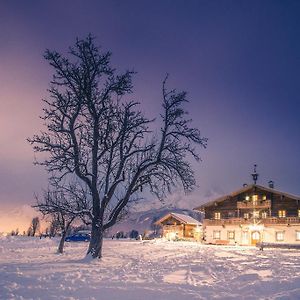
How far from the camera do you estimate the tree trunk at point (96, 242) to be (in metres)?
18.3

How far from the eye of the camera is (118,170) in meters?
19.5

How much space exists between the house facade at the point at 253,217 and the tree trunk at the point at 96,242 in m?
38.8

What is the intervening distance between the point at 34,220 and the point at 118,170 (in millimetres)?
114153

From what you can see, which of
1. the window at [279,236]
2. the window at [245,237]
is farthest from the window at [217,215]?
the window at [279,236]

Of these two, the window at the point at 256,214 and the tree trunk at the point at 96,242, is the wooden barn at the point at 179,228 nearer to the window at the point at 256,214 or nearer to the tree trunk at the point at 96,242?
the window at the point at 256,214

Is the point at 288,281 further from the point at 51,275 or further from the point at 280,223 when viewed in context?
the point at 280,223

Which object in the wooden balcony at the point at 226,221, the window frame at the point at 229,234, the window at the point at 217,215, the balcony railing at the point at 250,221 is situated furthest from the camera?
the window at the point at 217,215

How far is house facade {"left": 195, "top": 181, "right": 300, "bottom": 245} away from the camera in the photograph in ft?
169

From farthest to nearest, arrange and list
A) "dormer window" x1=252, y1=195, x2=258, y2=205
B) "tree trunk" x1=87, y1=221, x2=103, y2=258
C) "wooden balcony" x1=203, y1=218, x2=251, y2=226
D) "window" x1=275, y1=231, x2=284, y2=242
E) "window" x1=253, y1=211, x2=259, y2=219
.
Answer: "wooden balcony" x1=203, y1=218, x2=251, y2=226
"dormer window" x1=252, y1=195, x2=258, y2=205
"window" x1=253, y1=211, x2=259, y2=219
"window" x1=275, y1=231, x2=284, y2=242
"tree trunk" x1=87, y1=221, x2=103, y2=258

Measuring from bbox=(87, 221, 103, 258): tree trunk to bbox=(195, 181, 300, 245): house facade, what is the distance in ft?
127

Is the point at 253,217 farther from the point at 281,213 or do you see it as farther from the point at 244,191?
the point at 244,191

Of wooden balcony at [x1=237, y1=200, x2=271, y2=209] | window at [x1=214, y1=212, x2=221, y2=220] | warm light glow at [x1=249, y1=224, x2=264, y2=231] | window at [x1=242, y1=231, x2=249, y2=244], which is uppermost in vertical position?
wooden balcony at [x1=237, y1=200, x2=271, y2=209]

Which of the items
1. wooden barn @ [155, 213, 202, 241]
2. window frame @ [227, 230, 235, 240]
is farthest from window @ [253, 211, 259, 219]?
wooden barn @ [155, 213, 202, 241]

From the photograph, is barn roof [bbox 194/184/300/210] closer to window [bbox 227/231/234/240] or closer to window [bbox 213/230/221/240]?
window [bbox 213/230/221/240]
